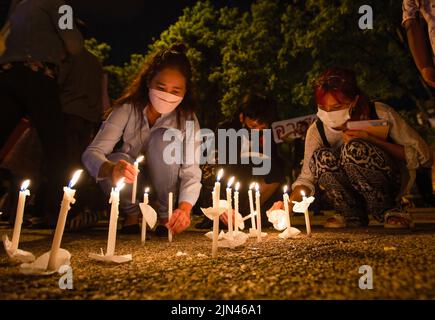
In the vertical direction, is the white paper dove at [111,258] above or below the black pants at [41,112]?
below

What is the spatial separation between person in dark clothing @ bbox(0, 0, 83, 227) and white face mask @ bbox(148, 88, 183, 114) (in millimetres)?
951

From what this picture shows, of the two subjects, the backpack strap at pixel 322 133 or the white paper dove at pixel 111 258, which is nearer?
the white paper dove at pixel 111 258

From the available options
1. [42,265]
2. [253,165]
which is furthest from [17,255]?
[253,165]

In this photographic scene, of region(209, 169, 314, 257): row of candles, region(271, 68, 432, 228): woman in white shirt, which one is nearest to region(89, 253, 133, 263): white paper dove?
region(209, 169, 314, 257): row of candles

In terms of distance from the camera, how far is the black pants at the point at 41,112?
3.63m

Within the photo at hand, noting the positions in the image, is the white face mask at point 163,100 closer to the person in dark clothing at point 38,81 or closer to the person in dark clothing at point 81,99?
the person in dark clothing at point 38,81

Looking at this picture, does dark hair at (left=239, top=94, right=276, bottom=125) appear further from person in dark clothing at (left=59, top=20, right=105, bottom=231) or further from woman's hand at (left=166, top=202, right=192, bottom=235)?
woman's hand at (left=166, top=202, right=192, bottom=235)

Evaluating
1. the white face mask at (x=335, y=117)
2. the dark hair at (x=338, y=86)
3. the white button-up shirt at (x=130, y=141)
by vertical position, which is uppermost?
the dark hair at (x=338, y=86)

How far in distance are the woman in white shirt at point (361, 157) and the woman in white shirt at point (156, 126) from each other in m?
1.02

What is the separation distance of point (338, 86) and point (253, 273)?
7.84ft

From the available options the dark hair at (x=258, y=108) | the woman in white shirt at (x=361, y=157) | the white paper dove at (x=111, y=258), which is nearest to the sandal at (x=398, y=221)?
the woman in white shirt at (x=361, y=157)

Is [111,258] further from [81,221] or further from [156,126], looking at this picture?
[81,221]

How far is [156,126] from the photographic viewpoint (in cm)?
381

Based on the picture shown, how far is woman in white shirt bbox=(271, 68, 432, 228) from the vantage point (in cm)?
354
